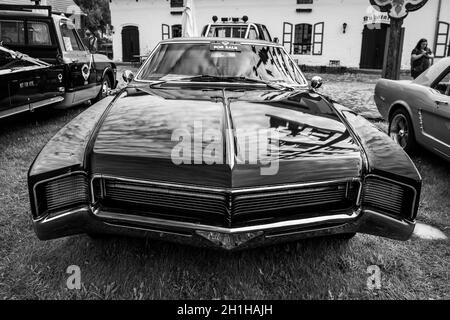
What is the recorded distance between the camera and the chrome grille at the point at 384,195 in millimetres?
2367

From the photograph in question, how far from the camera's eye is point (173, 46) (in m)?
4.06

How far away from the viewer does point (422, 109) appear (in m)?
4.73

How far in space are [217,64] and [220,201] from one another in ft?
6.61

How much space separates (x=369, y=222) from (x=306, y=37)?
20054 mm

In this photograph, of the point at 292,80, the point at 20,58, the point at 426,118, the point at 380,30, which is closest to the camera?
the point at 292,80

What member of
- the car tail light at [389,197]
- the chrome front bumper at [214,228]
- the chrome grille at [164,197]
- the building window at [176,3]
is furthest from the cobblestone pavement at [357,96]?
the building window at [176,3]

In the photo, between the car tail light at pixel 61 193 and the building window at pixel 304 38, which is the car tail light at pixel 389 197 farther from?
the building window at pixel 304 38

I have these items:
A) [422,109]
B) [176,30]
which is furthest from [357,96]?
[176,30]

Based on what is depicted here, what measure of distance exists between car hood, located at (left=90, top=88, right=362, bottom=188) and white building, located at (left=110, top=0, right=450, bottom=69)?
19.0m

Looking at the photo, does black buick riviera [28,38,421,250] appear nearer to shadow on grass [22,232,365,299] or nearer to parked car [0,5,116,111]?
shadow on grass [22,232,365,299]

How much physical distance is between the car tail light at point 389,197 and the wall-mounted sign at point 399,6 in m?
6.62

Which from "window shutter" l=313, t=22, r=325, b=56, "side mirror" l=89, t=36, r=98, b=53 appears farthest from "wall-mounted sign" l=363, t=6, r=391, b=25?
"side mirror" l=89, t=36, r=98, b=53

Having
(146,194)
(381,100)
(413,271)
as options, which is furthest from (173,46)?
(381,100)
